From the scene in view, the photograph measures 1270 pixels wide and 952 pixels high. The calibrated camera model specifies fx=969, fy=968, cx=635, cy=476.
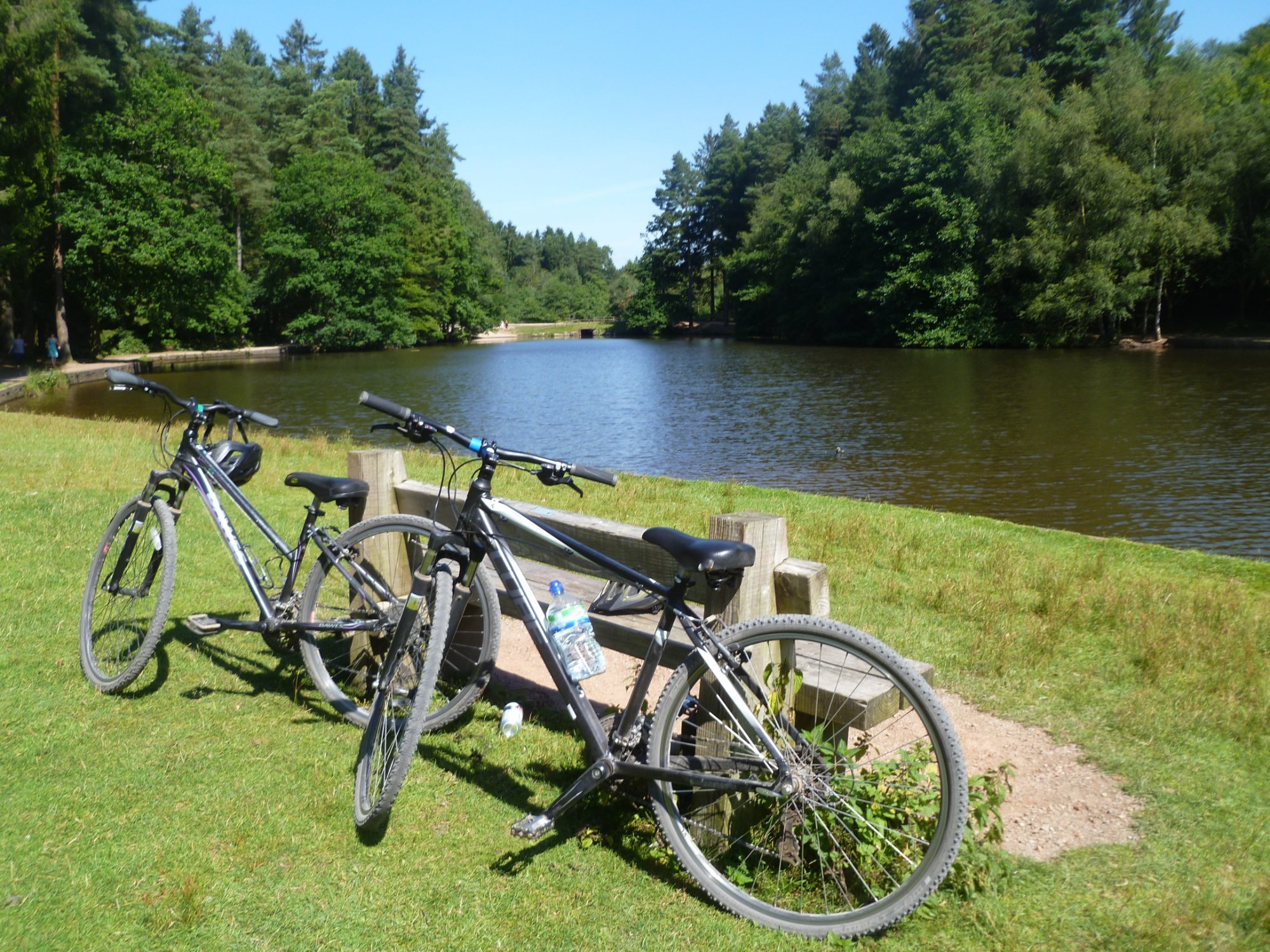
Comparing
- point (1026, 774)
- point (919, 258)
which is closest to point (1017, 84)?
point (919, 258)

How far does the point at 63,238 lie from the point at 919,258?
42005mm

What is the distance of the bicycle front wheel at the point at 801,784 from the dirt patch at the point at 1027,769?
75 cm

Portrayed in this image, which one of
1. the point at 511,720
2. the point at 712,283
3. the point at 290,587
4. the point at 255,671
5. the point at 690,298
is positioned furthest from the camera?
the point at 690,298

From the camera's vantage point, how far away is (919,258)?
175 ft

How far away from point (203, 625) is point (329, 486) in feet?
3.05

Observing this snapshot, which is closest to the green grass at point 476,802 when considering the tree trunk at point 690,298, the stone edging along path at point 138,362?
the stone edging along path at point 138,362

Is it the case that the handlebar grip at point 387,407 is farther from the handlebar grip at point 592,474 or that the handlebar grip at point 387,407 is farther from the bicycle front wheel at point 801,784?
the bicycle front wheel at point 801,784

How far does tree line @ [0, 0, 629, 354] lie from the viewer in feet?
120

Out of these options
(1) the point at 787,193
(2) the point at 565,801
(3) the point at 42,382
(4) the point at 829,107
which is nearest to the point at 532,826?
(2) the point at 565,801

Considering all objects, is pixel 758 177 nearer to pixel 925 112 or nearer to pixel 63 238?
pixel 925 112

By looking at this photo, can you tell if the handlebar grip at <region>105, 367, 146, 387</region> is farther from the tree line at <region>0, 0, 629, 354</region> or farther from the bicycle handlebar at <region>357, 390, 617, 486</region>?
the tree line at <region>0, 0, 629, 354</region>

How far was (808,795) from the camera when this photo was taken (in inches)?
117

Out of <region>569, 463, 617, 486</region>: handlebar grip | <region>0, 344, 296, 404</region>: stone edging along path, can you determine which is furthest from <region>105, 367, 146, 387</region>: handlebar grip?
<region>0, 344, 296, 404</region>: stone edging along path

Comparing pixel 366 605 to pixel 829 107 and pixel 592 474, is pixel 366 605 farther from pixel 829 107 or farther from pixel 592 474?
pixel 829 107
